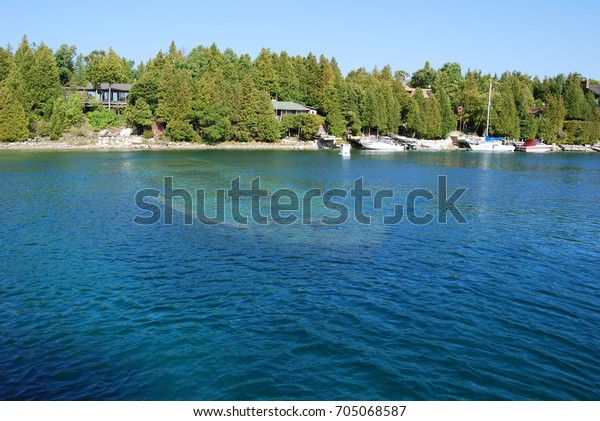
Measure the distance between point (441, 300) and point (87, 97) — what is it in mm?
107473

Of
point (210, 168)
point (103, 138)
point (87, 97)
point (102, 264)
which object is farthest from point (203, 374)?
point (87, 97)

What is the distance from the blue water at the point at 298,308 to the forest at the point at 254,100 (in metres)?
72.6

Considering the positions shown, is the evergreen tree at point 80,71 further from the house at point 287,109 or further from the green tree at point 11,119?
the house at point 287,109

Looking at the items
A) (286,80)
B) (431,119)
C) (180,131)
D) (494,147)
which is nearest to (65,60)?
(180,131)

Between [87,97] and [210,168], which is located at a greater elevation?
[87,97]

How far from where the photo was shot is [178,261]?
21344 mm

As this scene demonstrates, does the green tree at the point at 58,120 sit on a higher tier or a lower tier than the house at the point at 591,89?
Result: lower

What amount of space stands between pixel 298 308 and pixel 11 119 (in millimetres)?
94717

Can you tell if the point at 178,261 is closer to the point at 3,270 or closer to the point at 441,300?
the point at 3,270

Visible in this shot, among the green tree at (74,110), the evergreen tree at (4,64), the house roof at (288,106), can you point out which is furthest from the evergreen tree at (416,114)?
the evergreen tree at (4,64)

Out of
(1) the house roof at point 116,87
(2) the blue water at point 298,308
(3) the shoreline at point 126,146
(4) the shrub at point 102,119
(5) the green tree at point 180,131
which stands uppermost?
(1) the house roof at point 116,87

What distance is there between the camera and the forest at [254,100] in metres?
99.2

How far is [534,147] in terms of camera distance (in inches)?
4574

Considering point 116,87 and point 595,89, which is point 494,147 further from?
point 116,87
